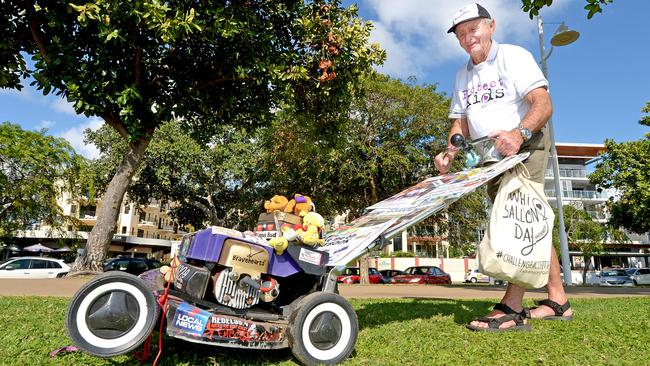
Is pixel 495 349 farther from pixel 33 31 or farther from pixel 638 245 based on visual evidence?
pixel 638 245

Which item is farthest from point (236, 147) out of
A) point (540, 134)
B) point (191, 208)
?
point (540, 134)

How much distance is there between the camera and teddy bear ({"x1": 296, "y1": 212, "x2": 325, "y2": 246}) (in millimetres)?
2975

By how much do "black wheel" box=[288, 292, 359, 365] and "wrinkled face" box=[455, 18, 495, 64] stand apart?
277cm

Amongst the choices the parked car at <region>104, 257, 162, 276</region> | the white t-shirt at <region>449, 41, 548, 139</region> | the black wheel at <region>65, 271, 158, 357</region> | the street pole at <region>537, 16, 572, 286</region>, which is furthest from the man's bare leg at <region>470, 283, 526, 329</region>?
the parked car at <region>104, 257, 162, 276</region>

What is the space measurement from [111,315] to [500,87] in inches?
145

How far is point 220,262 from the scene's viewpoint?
2.67m

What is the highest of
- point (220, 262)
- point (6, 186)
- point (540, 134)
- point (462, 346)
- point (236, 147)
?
point (236, 147)

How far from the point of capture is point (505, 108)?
4066 mm

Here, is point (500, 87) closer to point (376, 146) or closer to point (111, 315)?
point (111, 315)

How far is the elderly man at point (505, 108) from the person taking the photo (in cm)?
376

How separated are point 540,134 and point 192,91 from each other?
746 cm

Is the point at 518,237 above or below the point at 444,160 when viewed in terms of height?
below

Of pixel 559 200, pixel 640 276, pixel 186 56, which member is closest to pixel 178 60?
pixel 186 56

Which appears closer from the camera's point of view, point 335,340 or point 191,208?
point 335,340
